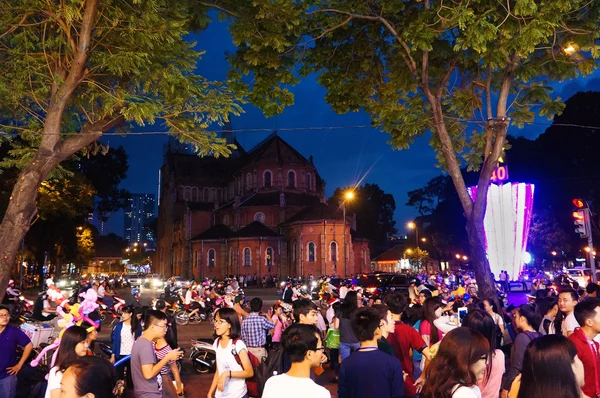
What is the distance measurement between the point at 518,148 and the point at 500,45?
163 feet

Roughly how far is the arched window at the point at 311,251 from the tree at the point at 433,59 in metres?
39.1

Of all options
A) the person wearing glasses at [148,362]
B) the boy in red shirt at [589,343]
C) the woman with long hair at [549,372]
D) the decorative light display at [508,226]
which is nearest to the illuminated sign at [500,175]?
the decorative light display at [508,226]

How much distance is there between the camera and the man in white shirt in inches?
134

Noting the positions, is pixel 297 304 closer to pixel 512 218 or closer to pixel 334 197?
pixel 512 218

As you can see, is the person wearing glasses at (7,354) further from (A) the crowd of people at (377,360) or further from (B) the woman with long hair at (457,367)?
(B) the woman with long hair at (457,367)

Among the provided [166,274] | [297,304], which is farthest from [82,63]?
[166,274]

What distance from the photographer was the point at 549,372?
311 cm

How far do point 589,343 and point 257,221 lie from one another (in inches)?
2103

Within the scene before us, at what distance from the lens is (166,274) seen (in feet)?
246

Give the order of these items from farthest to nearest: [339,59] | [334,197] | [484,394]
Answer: [334,197] < [339,59] < [484,394]

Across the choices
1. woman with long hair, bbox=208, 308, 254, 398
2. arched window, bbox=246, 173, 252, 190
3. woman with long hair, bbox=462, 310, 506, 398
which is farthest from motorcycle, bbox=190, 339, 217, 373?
arched window, bbox=246, 173, 252, 190

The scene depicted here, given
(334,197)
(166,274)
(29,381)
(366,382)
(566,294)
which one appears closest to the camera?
(366,382)

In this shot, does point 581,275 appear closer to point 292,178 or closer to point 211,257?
point 292,178

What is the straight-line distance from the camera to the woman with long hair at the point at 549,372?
3059 millimetres
